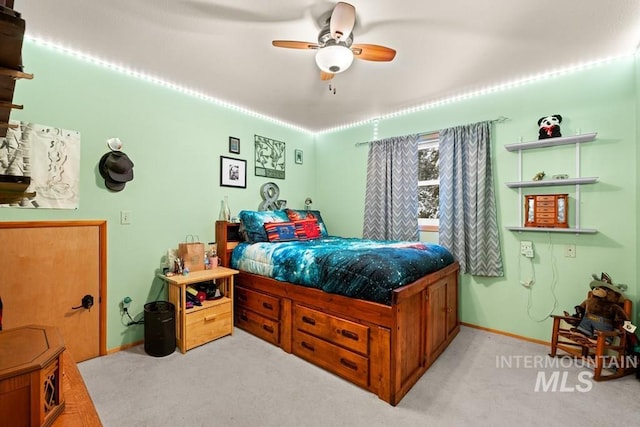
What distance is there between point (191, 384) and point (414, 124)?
11.7 feet

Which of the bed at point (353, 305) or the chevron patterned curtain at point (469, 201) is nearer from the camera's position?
the bed at point (353, 305)

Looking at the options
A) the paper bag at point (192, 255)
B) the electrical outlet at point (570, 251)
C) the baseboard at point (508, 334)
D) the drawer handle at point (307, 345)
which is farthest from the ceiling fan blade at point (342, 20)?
the baseboard at point (508, 334)

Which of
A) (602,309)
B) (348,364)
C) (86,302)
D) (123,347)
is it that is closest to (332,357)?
(348,364)

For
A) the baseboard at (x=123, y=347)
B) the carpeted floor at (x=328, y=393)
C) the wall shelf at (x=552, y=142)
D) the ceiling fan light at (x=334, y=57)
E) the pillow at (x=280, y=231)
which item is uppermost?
the ceiling fan light at (x=334, y=57)

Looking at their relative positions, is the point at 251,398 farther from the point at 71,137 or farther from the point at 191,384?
the point at 71,137

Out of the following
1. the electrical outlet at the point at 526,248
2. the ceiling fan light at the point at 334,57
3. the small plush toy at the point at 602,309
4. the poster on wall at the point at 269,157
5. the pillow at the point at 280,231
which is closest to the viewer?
the ceiling fan light at the point at 334,57

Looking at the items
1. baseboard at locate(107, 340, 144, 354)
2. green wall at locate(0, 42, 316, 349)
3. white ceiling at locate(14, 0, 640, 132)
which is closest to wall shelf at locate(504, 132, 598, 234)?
white ceiling at locate(14, 0, 640, 132)

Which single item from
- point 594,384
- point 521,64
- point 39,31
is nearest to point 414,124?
point 521,64

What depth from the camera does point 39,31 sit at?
6.67ft

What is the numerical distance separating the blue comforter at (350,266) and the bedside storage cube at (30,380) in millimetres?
1590

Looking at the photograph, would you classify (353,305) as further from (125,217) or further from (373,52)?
(125,217)

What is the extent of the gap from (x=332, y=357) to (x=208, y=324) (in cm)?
128

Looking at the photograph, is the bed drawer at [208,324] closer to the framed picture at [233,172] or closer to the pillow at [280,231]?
the pillow at [280,231]

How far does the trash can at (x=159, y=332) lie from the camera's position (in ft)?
7.93
